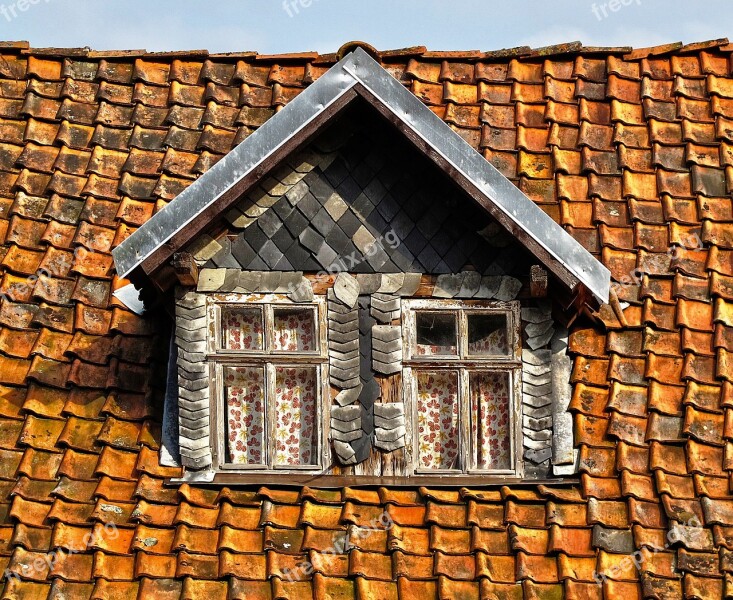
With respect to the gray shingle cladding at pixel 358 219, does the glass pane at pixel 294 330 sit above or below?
below

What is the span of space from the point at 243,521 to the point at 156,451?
29.5 inches

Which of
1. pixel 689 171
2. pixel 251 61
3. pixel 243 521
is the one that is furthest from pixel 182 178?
pixel 689 171

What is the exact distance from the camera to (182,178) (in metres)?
9.25

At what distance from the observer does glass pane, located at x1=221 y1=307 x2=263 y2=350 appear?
8102 millimetres

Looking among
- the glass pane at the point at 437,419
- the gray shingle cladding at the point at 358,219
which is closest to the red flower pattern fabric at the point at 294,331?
the gray shingle cladding at the point at 358,219

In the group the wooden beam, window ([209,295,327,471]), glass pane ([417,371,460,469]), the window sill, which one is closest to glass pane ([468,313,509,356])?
glass pane ([417,371,460,469])

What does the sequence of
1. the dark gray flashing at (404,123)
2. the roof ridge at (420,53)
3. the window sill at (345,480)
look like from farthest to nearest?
the roof ridge at (420,53) < the window sill at (345,480) < the dark gray flashing at (404,123)

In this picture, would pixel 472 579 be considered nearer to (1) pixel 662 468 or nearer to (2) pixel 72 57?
(1) pixel 662 468

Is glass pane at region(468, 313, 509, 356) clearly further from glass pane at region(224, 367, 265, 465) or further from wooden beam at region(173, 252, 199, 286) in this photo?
wooden beam at region(173, 252, 199, 286)

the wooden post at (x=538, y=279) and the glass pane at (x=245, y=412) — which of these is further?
the glass pane at (x=245, y=412)

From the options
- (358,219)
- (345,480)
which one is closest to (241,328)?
(358,219)

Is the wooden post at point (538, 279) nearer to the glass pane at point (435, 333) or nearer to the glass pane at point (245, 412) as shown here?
the glass pane at point (435, 333)

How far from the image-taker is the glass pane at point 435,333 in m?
8.10

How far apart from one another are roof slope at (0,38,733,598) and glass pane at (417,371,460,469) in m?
0.29
